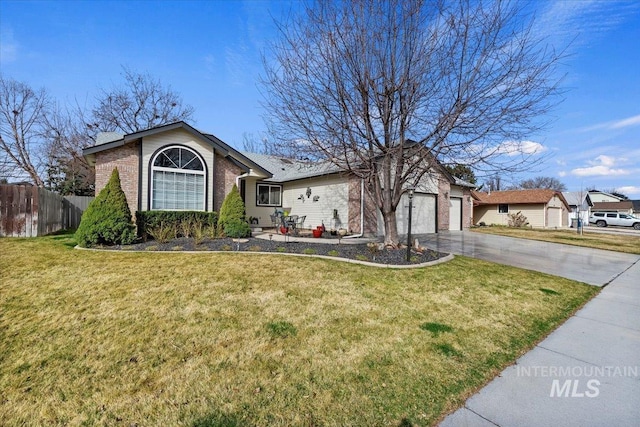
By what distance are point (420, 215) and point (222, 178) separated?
35.1ft

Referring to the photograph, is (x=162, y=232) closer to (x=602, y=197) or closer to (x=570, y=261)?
(x=570, y=261)

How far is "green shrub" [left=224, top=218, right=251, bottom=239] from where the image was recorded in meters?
11.2

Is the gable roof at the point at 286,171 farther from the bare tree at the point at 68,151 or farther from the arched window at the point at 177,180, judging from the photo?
the bare tree at the point at 68,151

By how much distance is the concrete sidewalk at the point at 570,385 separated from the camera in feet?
8.20

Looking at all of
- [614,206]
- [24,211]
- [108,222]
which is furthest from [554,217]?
[24,211]

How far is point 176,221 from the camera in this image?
458 inches

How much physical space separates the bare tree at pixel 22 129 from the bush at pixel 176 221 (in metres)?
19.9

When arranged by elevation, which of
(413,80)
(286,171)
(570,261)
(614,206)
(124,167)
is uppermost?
(413,80)

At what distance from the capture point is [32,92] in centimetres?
2266

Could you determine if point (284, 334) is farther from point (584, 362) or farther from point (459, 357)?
point (584, 362)

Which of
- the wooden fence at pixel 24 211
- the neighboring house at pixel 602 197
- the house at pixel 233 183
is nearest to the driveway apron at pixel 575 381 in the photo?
the house at pixel 233 183

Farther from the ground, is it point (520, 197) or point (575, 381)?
point (520, 197)

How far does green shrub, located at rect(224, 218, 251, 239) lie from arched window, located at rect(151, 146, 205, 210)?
7.50ft

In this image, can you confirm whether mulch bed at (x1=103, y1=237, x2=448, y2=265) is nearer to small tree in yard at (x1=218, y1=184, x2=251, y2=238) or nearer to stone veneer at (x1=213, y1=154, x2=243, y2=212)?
small tree in yard at (x1=218, y1=184, x2=251, y2=238)
